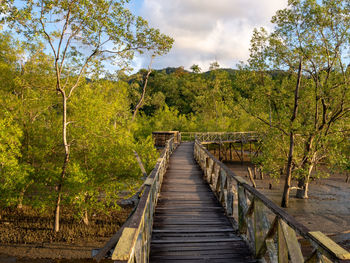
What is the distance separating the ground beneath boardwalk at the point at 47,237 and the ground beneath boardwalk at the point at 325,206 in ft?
35.6

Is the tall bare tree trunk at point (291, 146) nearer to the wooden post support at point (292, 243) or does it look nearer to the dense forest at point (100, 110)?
the dense forest at point (100, 110)

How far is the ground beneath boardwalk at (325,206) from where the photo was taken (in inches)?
495

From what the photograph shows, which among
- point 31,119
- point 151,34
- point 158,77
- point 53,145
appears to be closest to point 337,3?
point 151,34

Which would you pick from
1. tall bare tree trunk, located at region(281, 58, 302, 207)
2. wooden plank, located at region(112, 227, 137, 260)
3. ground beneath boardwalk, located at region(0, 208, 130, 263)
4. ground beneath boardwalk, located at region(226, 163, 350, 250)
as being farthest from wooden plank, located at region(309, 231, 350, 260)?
tall bare tree trunk, located at region(281, 58, 302, 207)

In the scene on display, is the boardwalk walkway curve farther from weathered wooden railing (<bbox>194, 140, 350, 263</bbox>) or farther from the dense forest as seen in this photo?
the dense forest

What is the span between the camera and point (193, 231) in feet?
14.8

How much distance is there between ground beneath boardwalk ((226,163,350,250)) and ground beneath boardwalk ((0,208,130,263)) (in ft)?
35.6

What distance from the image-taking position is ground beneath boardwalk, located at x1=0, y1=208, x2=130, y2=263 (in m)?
12.1

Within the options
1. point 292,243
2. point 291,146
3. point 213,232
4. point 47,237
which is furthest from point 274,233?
point 47,237

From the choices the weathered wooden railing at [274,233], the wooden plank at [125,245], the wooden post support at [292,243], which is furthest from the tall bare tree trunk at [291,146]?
the wooden plank at [125,245]

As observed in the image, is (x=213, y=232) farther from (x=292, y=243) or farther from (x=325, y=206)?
(x=325, y=206)

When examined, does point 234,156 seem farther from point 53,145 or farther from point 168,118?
point 53,145

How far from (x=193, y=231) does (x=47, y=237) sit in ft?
39.8

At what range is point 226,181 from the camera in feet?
18.5
